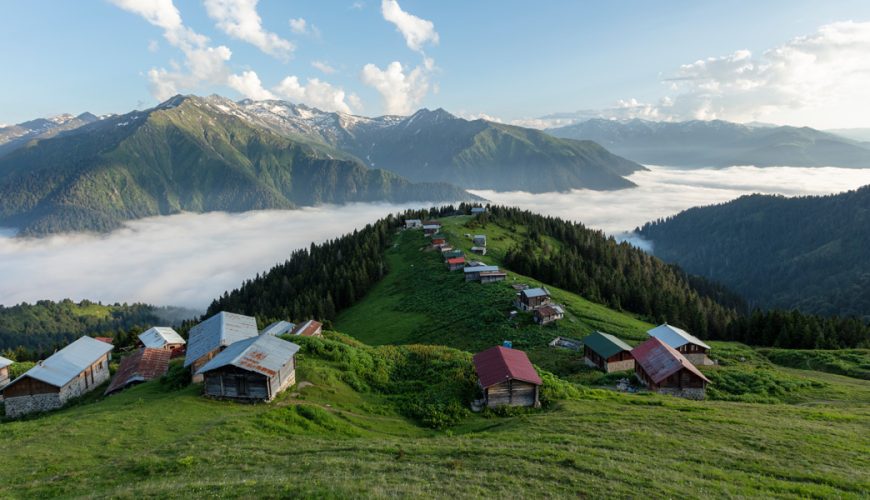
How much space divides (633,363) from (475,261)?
63.4 m

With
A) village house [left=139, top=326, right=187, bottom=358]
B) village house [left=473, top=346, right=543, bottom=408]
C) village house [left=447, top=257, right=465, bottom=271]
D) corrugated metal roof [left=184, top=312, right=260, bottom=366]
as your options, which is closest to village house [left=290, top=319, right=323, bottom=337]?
corrugated metal roof [left=184, top=312, right=260, bottom=366]

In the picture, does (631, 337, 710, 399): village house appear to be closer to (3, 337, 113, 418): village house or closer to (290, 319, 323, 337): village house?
(290, 319, 323, 337): village house

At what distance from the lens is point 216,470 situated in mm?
21656

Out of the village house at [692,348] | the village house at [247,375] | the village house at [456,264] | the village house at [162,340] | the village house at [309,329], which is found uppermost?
the village house at [247,375]

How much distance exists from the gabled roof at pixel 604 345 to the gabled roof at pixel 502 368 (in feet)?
69.9

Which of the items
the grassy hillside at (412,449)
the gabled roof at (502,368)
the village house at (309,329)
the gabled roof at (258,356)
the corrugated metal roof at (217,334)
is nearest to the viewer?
the grassy hillside at (412,449)

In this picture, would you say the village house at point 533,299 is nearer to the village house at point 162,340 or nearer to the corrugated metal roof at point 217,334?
the corrugated metal roof at point 217,334

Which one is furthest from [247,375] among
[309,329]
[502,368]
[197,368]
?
[309,329]

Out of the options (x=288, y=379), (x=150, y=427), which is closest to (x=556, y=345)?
(x=288, y=379)

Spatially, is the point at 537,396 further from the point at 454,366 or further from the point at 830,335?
the point at 830,335

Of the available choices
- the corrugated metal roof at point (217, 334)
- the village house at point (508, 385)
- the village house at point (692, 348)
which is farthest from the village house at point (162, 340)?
the village house at point (692, 348)

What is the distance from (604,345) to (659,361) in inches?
379

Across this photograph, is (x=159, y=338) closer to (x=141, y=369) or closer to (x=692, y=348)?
(x=141, y=369)

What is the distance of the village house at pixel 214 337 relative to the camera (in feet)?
142
